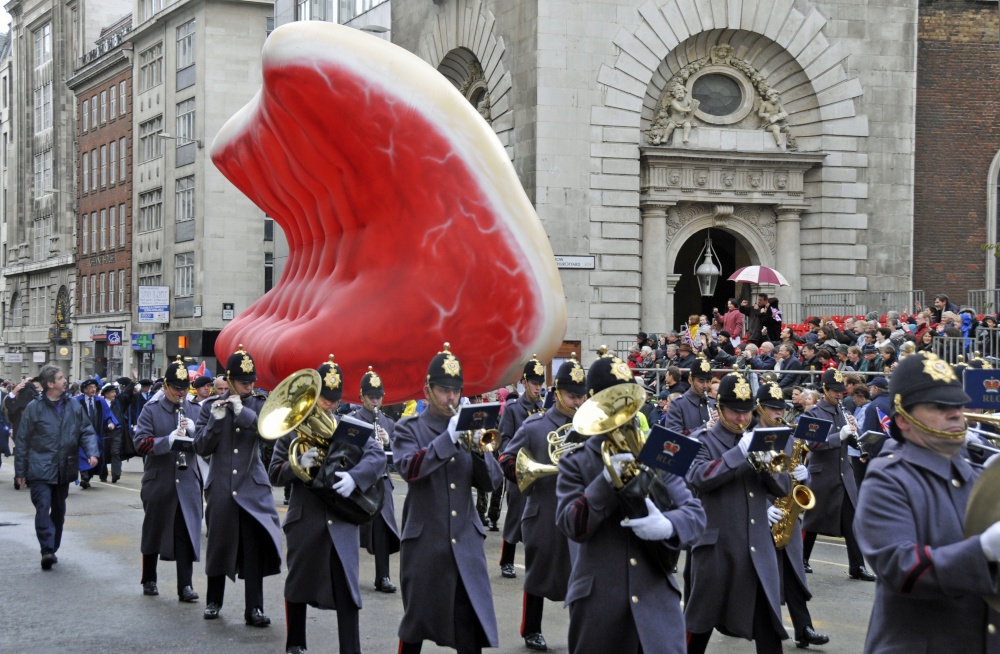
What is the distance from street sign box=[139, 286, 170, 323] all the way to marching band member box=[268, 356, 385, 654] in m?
38.0

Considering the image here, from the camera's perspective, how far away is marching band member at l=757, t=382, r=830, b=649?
8.63 m

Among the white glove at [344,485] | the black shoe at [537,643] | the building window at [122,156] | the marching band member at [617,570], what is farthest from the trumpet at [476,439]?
the building window at [122,156]

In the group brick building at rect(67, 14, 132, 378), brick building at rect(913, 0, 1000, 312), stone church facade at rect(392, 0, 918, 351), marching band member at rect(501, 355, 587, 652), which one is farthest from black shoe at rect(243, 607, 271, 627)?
brick building at rect(67, 14, 132, 378)

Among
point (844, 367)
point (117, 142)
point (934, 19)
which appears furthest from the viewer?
point (117, 142)

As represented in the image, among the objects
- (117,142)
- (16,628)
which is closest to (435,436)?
(16,628)

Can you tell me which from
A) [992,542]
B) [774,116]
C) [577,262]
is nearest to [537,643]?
[992,542]

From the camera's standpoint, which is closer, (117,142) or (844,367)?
(844,367)

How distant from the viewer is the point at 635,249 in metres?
28.2

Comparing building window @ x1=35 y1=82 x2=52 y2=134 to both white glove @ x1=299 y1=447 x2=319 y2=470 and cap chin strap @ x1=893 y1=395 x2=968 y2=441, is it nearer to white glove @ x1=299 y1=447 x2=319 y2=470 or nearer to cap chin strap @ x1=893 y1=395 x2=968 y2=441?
white glove @ x1=299 y1=447 x2=319 y2=470

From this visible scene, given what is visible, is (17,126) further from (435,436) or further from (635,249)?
(435,436)

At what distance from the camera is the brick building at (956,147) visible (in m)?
30.6

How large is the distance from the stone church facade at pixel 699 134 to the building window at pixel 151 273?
31949 millimetres

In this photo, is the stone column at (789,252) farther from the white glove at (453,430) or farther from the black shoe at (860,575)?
the white glove at (453,430)

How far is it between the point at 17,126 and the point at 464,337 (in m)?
70.4
